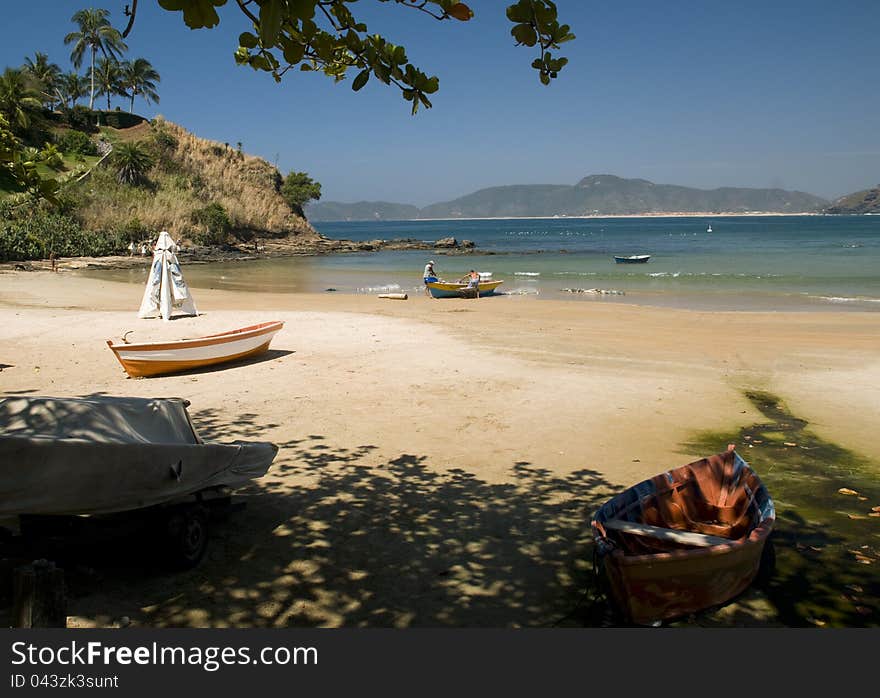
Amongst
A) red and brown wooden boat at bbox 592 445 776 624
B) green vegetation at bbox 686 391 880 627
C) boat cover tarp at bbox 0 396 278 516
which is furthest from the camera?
green vegetation at bbox 686 391 880 627

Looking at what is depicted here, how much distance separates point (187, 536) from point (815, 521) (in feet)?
21.2

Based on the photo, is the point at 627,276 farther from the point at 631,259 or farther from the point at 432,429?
the point at 432,429

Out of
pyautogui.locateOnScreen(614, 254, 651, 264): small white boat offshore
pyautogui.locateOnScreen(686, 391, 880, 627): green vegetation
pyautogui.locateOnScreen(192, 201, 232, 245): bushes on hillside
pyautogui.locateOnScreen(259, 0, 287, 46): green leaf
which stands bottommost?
pyautogui.locateOnScreen(686, 391, 880, 627): green vegetation

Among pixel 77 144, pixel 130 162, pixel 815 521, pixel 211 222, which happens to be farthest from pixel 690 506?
pixel 77 144

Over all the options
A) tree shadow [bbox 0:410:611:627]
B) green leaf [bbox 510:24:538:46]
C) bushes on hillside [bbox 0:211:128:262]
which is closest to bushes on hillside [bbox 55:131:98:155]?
bushes on hillside [bbox 0:211:128:262]

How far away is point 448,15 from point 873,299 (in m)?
32.7

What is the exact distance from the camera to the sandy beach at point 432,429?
5.92m

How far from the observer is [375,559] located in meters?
6.58

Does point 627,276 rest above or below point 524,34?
below

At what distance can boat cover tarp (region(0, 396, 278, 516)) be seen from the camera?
494cm

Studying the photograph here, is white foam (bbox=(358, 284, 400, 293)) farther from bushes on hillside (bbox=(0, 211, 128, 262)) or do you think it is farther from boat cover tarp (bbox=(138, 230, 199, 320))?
bushes on hillside (bbox=(0, 211, 128, 262))

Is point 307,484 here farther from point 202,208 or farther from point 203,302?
point 202,208

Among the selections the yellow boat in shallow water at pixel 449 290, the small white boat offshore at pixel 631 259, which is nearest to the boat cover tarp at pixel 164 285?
the yellow boat in shallow water at pixel 449 290

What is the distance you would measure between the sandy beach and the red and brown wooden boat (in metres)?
0.68
